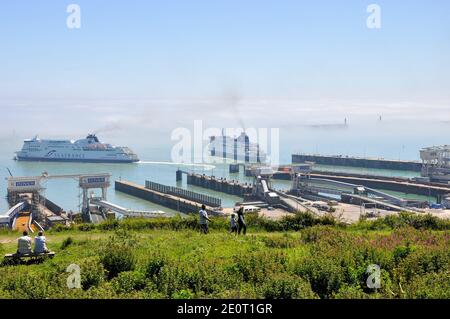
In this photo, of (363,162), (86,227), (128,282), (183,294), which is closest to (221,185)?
(363,162)

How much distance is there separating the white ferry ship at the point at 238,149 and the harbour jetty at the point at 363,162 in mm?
4990

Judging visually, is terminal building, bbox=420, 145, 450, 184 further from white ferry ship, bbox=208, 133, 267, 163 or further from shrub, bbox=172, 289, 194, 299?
shrub, bbox=172, 289, 194, 299

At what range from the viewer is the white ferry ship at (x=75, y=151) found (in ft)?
188

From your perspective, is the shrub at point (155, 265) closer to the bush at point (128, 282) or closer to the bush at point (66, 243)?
the bush at point (128, 282)

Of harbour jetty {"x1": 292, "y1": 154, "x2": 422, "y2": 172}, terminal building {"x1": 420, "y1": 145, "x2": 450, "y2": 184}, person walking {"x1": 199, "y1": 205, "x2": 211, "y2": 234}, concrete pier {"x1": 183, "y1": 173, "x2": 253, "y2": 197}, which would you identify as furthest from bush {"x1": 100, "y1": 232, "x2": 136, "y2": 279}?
harbour jetty {"x1": 292, "y1": 154, "x2": 422, "y2": 172}

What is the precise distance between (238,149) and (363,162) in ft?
58.0

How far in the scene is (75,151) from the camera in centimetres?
5800

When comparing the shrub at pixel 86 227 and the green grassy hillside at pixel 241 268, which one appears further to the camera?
the shrub at pixel 86 227

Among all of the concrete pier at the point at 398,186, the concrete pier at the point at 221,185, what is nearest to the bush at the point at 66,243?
the concrete pier at the point at 221,185

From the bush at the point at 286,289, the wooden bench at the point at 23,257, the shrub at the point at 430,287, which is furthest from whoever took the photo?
the wooden bench at the point at 23,257

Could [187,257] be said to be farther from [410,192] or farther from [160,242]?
[410,192]

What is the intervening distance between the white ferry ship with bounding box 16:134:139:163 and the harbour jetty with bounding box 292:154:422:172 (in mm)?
22832

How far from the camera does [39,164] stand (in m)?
57.8
